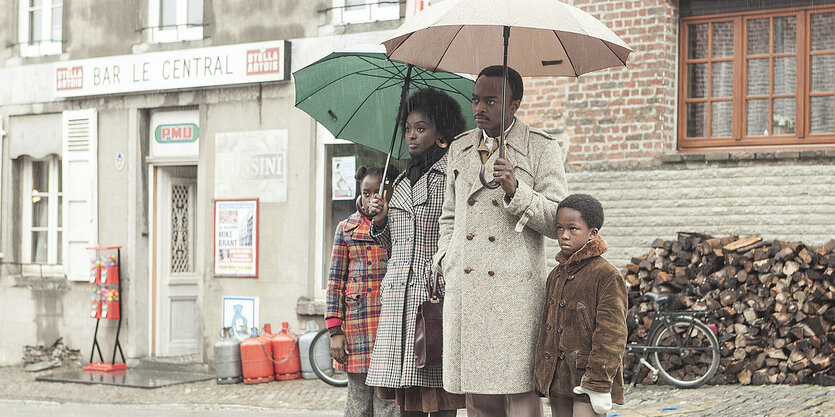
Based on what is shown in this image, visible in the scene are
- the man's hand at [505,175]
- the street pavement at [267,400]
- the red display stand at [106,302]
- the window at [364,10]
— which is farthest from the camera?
the red display stand at [106,302]

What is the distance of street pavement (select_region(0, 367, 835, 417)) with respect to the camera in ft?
28.6

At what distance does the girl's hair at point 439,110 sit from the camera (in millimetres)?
5285

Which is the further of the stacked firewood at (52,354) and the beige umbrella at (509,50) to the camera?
the stacked firewood at (52,354)

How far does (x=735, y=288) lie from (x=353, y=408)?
5218 millimetres

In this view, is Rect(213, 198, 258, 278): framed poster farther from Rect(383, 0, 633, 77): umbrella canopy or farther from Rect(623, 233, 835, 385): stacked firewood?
Rect(383, 0, 633, 77): umbrella canopy

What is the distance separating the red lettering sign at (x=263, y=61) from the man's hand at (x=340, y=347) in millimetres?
8117

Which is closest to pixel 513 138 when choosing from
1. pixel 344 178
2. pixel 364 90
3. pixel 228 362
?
pixel 364 90

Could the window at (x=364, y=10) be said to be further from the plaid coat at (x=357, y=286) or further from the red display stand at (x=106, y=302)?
the plaid coat at (x=357, y=286)

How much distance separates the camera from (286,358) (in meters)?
12.4

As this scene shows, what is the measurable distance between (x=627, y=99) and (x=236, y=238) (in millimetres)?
5396

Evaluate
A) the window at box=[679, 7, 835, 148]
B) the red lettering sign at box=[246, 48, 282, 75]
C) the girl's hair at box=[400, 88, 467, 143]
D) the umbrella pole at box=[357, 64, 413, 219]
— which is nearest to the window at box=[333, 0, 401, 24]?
the red lettering sign at box=[246, 48, 282, 75]

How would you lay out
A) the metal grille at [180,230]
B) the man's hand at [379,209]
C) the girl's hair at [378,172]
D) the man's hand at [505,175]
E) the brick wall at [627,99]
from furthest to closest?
1. the metal grille at [180,230]
2. the brick wall at [627,99]
3. the girl's hair at [378,172]
4. the man's hand at [379,209]
5. the man's hand at [505,175]

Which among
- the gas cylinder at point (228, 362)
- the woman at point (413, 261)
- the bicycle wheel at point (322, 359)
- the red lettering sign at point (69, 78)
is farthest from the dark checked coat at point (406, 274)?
the red lettering sign at point (69, 78)

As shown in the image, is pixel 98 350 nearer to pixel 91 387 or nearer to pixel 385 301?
pixel 91 387
